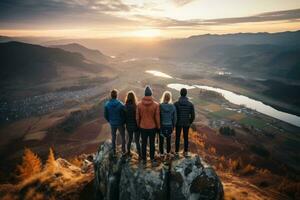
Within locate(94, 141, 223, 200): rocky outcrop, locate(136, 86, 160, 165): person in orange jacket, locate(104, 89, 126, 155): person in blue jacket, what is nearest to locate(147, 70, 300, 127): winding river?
locate(94, 141, 223, 200): rocky outcrop

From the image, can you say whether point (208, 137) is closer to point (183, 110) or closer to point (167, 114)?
point (183, 110)

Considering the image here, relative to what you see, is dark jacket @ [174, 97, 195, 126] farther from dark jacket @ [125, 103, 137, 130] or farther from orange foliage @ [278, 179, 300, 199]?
orange foliage @ [278, 179, 300, 199]

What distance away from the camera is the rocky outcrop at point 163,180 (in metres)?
12.8

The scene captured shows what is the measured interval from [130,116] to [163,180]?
3520mm

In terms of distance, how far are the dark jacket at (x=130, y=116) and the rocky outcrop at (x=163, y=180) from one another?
204 centimetres

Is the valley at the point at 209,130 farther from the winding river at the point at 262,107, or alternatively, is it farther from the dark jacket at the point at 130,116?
the dark jacket at the point at 130,116

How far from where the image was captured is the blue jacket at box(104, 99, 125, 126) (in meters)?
13.1

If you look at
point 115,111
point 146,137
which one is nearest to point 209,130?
point 146,137

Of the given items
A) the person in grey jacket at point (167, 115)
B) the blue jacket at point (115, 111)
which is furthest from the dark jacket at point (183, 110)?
the blue jacket at point (115, 111)

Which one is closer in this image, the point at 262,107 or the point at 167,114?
the point at 167,114

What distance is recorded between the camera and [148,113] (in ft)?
40.5

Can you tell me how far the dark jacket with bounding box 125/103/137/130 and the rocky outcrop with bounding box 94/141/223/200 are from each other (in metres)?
2.04

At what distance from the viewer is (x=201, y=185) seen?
42.9ft

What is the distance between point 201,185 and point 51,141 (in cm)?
7169
